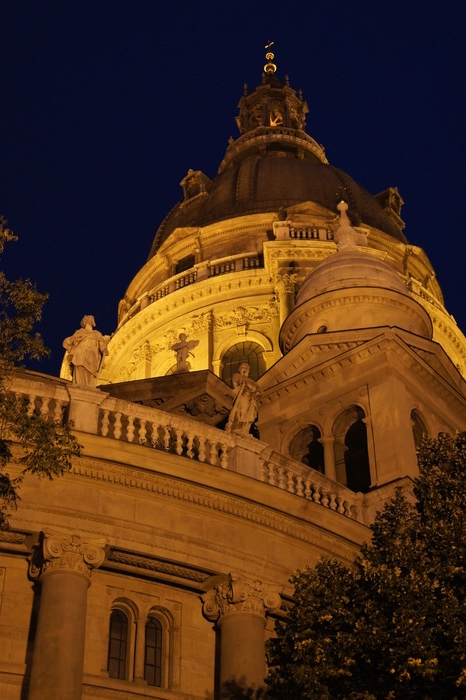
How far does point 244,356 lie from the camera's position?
180ft

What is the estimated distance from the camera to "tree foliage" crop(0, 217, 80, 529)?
18312 millimetres

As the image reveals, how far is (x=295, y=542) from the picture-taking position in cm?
2445

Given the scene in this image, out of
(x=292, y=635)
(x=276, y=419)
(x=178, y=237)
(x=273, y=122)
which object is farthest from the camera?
(x=273, y=122)

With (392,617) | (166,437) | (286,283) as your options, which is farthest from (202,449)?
(286,283)

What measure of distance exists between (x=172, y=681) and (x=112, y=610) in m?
1.72

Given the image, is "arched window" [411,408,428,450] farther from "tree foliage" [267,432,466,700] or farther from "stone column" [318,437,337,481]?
"tree foliage" [267,432,466,700]

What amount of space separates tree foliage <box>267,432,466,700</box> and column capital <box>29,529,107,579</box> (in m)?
3.72

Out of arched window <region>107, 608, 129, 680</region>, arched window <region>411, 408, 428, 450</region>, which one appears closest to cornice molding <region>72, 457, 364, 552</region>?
arched window <region>107, 608, 129, 680</region>

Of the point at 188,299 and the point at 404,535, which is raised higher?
the point at 188,299

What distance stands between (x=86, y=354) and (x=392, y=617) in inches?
367

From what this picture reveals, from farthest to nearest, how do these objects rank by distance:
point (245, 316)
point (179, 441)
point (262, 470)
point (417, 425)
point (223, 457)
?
1. point (245, 316)
2. point (417, 425)
3. point (262, 470)
4. point (223, 457)
5. point (179, 441)

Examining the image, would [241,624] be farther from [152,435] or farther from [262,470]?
[152,435]

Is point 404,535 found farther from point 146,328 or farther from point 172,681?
point 146,328

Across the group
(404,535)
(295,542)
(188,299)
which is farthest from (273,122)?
(404,535)
